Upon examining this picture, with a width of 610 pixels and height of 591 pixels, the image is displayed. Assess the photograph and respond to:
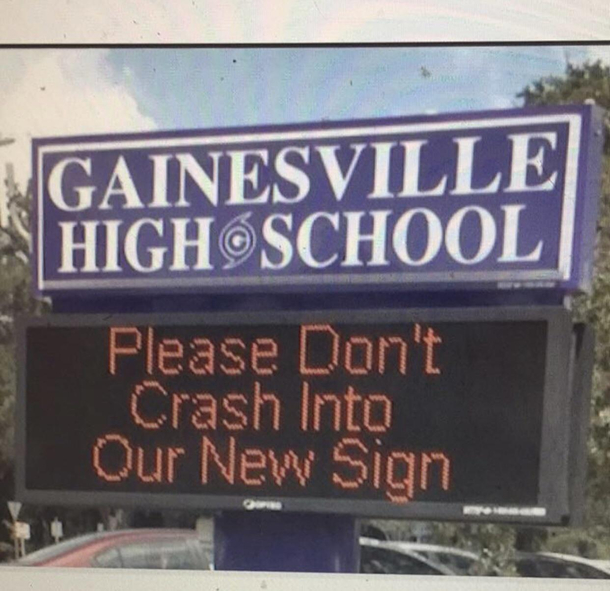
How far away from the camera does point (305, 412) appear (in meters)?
1.30

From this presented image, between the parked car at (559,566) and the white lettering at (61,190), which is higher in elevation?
the white lettering at (61,190)

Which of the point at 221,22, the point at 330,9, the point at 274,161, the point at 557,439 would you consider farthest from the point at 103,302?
the point at 557,439

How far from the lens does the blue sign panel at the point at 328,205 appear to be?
1.29 m

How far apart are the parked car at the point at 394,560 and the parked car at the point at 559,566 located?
115 mm

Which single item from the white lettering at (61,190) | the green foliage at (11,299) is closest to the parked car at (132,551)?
the green foliage at (11,299)

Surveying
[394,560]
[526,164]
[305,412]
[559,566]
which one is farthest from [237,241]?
[559,566]

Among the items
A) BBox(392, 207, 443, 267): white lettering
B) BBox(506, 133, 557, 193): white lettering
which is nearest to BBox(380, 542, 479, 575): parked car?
BBox(392, 207, 443, 267): white lettering

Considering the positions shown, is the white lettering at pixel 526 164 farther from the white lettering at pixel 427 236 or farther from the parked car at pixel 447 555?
the parked car at pixel 447 555

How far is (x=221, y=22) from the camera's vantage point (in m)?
1.37

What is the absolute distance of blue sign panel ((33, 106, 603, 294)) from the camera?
129 centimetres

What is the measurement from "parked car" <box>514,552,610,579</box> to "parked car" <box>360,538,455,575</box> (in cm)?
12

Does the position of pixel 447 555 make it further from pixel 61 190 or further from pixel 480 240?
pixel 61 190

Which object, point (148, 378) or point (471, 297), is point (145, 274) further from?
point (471, 297)

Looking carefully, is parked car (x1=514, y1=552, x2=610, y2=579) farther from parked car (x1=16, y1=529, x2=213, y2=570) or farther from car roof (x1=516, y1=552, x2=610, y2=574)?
parked car (x1=16, y1=529, x2=213, y2=570)
